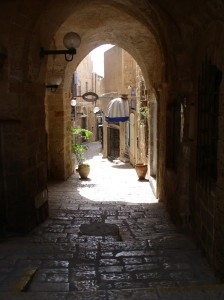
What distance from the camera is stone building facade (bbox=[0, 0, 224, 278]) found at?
166 inches

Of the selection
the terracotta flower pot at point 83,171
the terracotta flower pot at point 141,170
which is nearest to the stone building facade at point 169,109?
the terracotta flower pot at point 141,170

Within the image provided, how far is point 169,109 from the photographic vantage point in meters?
6.85

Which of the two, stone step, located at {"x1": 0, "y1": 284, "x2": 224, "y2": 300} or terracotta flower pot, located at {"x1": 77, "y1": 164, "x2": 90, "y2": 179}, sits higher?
stone step, located at {"x1": 0, "y1": 284, "x2": 224, "y2": 300}

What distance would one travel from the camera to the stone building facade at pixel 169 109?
4207 mm

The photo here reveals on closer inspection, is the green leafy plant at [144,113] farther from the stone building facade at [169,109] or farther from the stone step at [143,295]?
the stone step at [143,295]

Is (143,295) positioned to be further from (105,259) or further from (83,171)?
(83,171)

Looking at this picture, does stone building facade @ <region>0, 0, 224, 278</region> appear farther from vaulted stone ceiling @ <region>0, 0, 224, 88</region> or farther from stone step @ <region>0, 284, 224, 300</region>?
stone step @ <region>0, 284, 224, 300</region>

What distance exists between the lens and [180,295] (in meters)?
2.87

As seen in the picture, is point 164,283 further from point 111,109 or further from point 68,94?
point 111,109

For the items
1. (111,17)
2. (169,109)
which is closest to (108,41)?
(111,17)

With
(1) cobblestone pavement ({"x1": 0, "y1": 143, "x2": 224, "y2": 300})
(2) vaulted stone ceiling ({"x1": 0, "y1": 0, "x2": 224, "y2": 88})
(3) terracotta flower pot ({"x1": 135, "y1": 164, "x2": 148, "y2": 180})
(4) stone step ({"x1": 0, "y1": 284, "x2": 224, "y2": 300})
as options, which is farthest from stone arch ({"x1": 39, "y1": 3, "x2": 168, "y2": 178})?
(4) stone step ({"x1": 0, "y1": 284, "x2": 224, "y2": 300})

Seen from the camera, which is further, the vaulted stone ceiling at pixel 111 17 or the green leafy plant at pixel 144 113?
the green leafy plant at pixel 144 113

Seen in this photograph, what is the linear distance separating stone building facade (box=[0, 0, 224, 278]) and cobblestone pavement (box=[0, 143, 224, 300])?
0.29m

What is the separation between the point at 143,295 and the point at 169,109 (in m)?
4.45
